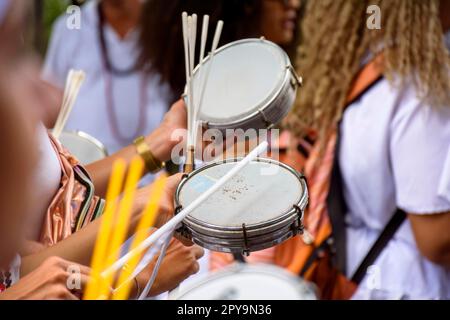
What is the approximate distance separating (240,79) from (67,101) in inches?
9.6

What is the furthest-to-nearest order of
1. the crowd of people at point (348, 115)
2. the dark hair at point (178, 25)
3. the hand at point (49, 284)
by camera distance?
1. the crowd of people at point (348, 115)
2. the dark hair at point (178, 25)
3. the hand at point (49, 284)

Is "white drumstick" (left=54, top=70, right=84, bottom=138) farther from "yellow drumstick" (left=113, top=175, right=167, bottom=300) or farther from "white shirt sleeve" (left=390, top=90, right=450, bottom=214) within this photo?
"white shirt sleeve" (left=390, top=90, right=450, bottom=214)

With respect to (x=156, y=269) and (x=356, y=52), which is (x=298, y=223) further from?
(x=356, y=52)

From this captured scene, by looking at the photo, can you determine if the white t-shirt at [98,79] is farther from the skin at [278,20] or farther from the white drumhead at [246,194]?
the white drumhead at [246,194]

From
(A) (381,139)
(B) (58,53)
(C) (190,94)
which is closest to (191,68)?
(C) (190,94)

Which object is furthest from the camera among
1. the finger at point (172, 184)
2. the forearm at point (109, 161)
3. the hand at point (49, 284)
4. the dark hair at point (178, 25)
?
the dark hair at point (178, 25)

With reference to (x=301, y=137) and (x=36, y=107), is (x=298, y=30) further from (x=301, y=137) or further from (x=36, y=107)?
(x=36, y=107)

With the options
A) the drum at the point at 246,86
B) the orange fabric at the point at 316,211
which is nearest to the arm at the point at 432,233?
the orange fabric at the point at 316,211

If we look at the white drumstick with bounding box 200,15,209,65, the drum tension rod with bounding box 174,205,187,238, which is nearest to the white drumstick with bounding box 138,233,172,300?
the drum tension rod with bounding box 174,205,187,238

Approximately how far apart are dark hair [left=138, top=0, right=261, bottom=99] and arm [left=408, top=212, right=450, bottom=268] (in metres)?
0.41

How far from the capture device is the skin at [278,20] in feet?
4.43

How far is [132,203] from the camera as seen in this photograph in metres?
0.94

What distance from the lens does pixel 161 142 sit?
3.64 ft

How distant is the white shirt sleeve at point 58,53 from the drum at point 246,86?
1.15 ft
